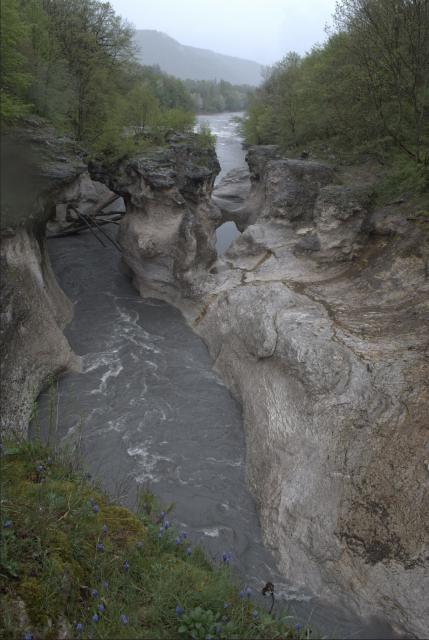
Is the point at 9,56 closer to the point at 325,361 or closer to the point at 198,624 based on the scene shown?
the point at 325,361

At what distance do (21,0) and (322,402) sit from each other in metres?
21.4

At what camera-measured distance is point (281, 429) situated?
11945mm

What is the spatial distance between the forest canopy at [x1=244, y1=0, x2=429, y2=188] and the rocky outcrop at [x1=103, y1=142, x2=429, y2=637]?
8.50 feet

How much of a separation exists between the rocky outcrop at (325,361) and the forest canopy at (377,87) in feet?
8.50

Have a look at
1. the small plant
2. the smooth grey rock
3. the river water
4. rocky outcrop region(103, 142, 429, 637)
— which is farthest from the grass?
the smooth grey rock

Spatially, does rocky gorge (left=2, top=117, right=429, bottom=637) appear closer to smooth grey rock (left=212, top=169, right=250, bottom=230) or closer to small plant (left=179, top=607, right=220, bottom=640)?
small plant (left=179, top=607, right=220, bottom=640)

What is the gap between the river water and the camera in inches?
385

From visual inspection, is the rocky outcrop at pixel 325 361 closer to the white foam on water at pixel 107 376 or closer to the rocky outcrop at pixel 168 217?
the rocky outcrop at pixel 168 217

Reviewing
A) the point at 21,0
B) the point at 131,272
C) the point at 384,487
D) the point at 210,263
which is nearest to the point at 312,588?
the point at 384,487

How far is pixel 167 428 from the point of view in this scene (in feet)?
43.9

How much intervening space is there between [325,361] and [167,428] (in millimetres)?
4868

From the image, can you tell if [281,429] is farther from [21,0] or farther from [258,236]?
[21,0]

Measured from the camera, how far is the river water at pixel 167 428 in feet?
32.1

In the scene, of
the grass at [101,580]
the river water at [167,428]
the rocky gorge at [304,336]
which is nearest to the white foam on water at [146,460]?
the river water at [167,428]
